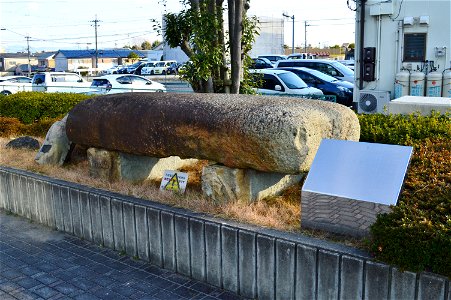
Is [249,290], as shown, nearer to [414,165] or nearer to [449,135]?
[414,165]

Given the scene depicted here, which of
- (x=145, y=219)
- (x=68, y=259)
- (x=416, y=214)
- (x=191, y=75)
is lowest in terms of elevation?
(x=68, y=259)

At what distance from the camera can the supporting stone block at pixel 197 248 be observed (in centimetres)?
476

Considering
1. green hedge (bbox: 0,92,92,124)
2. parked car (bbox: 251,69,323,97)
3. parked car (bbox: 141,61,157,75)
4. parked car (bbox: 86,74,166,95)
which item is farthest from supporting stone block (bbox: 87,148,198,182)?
parked car (bbox: 141,61,157,75)

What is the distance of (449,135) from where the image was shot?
546 centimetres

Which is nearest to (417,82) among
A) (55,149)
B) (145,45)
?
(55,149)

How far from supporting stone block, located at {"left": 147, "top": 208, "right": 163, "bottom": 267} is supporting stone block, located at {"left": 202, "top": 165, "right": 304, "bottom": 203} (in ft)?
2.04

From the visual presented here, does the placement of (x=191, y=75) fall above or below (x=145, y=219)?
above

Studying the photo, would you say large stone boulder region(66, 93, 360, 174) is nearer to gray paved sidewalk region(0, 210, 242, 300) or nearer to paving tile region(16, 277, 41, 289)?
gray paved sidewalk region(0, 210, 242, 300)

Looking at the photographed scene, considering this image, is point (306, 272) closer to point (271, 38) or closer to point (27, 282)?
point (27, 282)

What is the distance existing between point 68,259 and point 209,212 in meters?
1.76

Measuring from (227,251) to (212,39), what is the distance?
4.05 m

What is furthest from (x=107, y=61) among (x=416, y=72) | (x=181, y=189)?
(x=181, y=189)

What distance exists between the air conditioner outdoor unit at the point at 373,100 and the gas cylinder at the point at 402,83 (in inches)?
11.2

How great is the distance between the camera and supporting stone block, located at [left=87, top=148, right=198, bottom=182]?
6.52 metres
